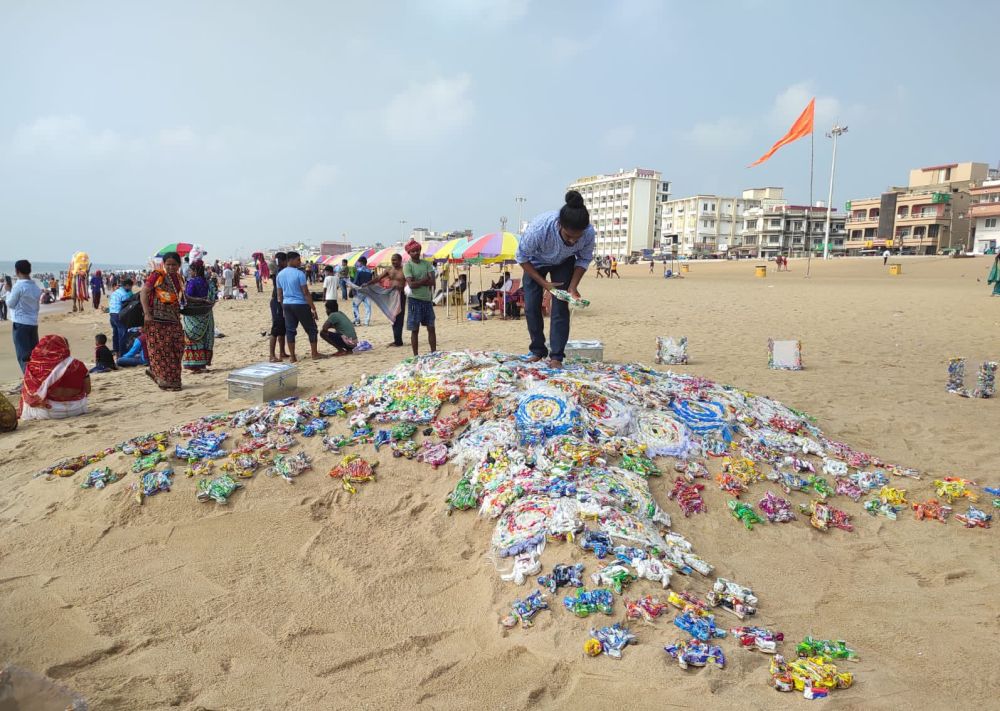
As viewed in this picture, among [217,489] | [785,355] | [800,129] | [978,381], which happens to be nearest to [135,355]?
[217,489]

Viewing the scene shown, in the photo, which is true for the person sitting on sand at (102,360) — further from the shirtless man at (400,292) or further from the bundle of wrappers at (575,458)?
the bundle of wrappers at (575,458)

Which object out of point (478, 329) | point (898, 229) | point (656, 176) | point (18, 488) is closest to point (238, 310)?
point (478, 329)

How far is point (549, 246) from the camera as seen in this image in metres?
4.59

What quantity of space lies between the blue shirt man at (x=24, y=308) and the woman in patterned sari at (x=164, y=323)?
1.34m

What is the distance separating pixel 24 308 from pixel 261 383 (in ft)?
10.8

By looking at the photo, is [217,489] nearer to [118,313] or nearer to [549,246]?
[549,246]

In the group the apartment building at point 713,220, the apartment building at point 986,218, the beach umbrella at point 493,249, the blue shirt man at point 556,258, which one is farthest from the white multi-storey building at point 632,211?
the blue shirt man at point 556,258

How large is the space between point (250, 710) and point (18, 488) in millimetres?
2980

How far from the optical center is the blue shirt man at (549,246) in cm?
454

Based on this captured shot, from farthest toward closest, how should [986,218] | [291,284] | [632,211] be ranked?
1. [632,211]
2. [986,218]
3. [291,284]

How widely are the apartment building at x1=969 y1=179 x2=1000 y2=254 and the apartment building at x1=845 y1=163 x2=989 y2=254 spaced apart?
2.22m

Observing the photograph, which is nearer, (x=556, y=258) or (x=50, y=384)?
(x=556, y=258)

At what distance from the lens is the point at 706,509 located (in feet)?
10.9

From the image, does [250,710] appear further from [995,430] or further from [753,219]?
→ [753,219]
